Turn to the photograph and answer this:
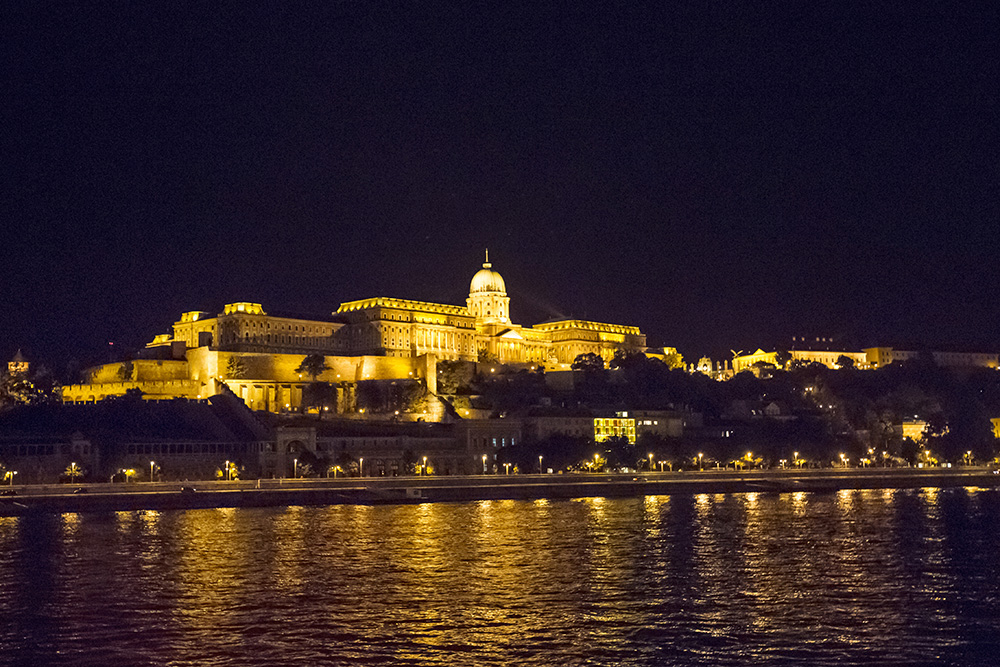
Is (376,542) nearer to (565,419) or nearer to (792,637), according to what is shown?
(792,637)

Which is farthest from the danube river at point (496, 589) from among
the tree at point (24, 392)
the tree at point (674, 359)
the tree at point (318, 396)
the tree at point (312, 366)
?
the tree at point (674, 359)

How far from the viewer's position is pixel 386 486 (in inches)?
2911

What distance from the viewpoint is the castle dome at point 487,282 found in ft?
550

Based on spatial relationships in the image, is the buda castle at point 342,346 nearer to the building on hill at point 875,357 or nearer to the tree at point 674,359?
the tree at point 674,359

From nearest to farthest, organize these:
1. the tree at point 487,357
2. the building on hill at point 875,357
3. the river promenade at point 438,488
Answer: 1. the river promenade at point 438,488
2. the tree at point 487,357
3. the building on hill at point 875,357

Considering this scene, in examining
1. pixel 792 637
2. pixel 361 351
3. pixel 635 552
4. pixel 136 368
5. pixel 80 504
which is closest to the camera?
pixel 792 637

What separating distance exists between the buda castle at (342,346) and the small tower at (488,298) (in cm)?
15

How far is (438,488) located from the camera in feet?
237

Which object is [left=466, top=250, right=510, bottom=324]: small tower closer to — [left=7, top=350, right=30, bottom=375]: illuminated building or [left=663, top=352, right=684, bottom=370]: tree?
[left=663, top=352, right=684, bottom=370]: tree

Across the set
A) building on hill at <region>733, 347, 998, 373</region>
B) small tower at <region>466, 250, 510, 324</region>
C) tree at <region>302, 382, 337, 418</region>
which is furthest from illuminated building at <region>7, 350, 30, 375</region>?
building on hill at <region>733, 347, 998, 373</region>

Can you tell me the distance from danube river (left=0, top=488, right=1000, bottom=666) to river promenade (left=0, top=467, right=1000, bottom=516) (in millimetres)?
4011

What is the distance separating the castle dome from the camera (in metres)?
168

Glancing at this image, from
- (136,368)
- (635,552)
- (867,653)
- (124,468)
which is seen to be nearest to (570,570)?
(635,552)

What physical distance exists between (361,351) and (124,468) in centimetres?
6345
